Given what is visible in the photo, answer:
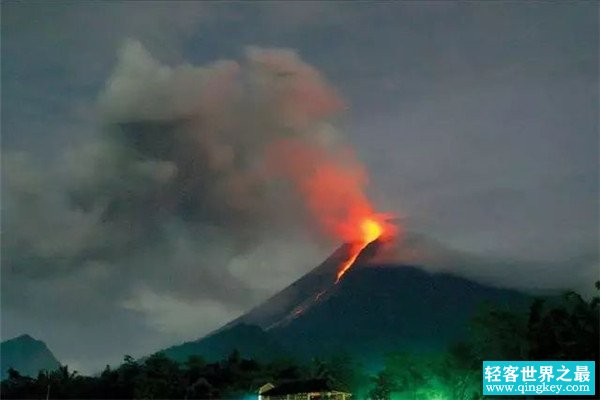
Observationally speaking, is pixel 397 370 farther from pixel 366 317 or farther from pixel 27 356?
pixel 27 356

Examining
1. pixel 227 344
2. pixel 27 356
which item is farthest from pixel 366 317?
pixel 27 356

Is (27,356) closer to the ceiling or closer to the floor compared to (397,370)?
closer to the ceiling

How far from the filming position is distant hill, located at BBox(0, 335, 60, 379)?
113 m

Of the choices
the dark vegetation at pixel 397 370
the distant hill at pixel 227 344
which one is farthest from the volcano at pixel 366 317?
the dark vegetation at pixel 397 370

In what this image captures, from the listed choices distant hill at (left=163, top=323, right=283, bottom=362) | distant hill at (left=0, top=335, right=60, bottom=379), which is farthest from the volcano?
distant hill at (left=0, top=335, right=60, bottom=379)

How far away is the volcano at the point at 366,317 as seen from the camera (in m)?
94.4

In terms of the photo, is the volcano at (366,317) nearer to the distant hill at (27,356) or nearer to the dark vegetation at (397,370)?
the distant hill at (27,356)

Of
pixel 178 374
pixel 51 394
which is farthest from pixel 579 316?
pixel 51 394

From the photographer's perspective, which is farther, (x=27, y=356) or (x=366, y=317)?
(x=27, y=356)

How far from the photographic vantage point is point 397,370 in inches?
1587

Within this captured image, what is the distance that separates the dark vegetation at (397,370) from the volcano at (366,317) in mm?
43755

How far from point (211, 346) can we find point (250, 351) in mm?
8780

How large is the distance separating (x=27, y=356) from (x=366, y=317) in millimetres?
50694

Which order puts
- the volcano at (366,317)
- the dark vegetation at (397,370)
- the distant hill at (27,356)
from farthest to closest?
the distant hill at (27,356) < the volcano at (366,317) < the dark vegetation at (397,370)
